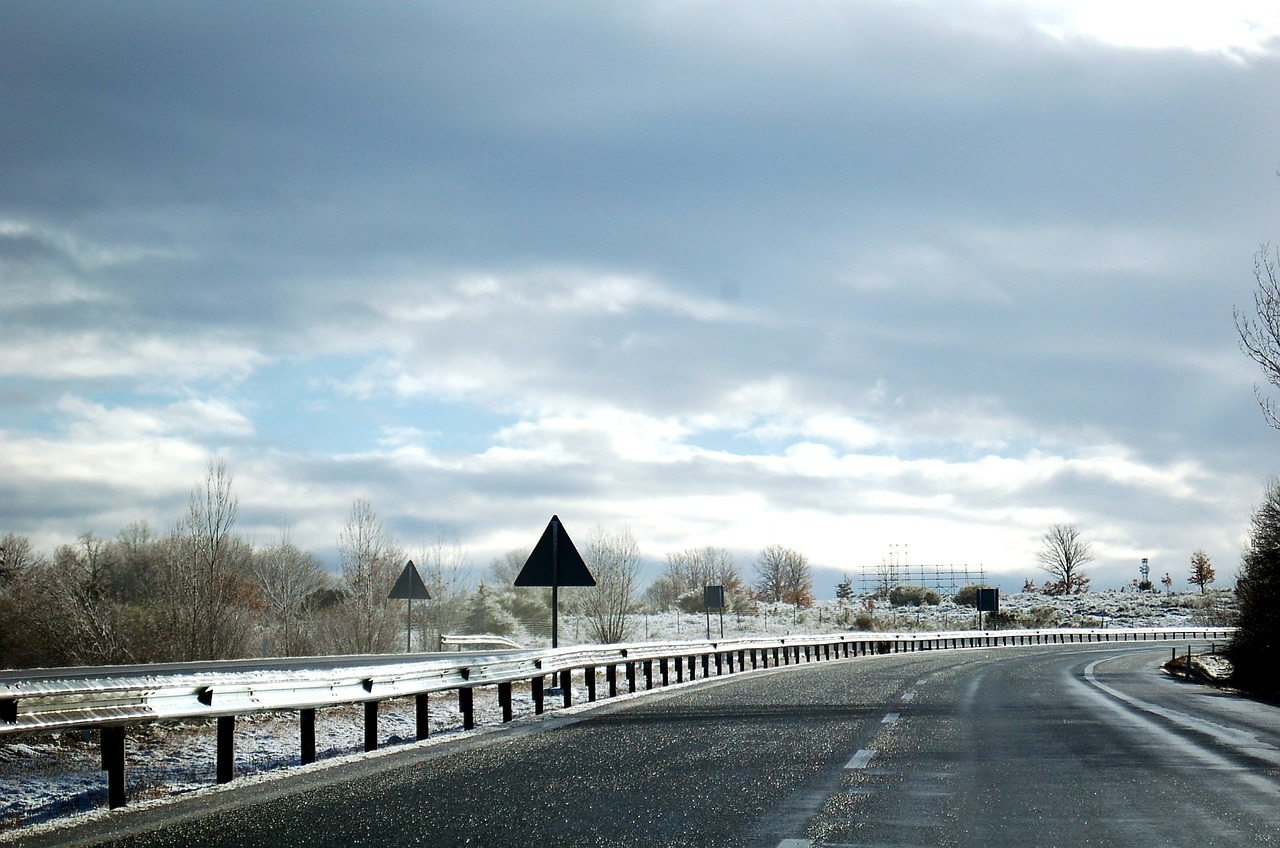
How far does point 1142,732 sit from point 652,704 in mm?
7408

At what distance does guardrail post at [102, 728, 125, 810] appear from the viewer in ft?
27.9

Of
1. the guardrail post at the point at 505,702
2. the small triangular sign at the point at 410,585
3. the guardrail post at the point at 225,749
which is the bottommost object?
the guardrail post at the point at 505,702

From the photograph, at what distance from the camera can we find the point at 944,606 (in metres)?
133

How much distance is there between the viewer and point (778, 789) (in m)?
8.56

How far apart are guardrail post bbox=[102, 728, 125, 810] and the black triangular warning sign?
10997 mm

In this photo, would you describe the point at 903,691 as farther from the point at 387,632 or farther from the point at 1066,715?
the point at 387,632

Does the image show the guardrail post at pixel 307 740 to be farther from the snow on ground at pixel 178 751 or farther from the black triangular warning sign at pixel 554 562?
the black triangular warning sign at pixel 554 562

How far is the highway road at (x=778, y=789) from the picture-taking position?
6.91 metres

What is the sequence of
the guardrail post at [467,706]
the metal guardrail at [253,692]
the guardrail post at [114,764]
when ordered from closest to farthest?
1. the metal guardrail at [253,692]
2. the guardrail post at [114,764]
3. the guardrail post at [467,706]

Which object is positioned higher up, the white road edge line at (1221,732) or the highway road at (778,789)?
the highway road at (778,789)

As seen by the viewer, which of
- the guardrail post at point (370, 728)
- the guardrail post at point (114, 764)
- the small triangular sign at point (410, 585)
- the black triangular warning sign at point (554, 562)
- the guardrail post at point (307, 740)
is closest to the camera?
the guardrail post at point (114, 764)

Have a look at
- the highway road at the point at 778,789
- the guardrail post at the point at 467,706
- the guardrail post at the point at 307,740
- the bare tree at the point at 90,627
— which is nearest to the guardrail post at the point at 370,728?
the highway road at the point at 778,789

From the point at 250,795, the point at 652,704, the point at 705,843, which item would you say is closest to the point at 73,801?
the point at 250,795

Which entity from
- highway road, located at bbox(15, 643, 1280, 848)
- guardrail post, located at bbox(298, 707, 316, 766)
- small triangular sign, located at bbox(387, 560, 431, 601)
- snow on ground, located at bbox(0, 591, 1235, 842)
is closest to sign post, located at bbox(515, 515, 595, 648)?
snow on ground, located at bbox(0, 591, 1235, 842)
